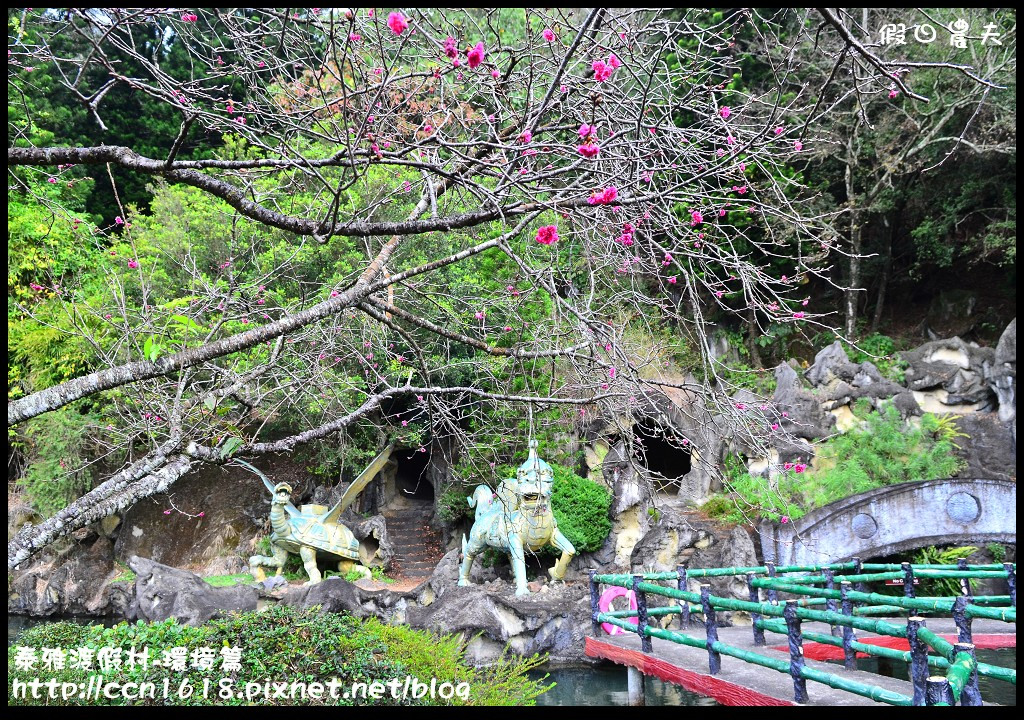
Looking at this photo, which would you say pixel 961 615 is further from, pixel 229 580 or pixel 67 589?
pixel 67 589

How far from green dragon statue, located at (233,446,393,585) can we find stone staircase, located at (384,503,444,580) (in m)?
0.91

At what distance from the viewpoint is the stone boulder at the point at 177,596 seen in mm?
9266

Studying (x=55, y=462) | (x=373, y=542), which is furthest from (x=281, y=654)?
(x=55, y=462)

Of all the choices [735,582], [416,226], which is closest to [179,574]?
[735,582]

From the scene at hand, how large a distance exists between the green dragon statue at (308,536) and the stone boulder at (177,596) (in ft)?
3.67

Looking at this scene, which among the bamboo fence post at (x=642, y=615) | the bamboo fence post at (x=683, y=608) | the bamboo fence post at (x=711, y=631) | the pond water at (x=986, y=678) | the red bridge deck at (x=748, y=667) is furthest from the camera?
the pond water at (x=986, y=678)

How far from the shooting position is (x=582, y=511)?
33.2ft

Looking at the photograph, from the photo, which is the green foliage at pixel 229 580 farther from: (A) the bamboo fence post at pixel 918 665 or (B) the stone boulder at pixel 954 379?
(B) the stone boulder at pixel 954 379

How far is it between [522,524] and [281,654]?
5.37 metres

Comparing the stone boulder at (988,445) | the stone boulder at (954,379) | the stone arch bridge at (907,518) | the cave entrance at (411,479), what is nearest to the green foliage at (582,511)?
the stone arch bridge at (907,518)

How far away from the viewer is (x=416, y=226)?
116 inches

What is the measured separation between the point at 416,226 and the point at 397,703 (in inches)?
112

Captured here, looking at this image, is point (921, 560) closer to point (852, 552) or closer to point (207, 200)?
point (852, 552)

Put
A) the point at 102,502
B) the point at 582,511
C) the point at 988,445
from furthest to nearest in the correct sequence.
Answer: the point at 988,445, the point at 582,511, the point at 102,502
